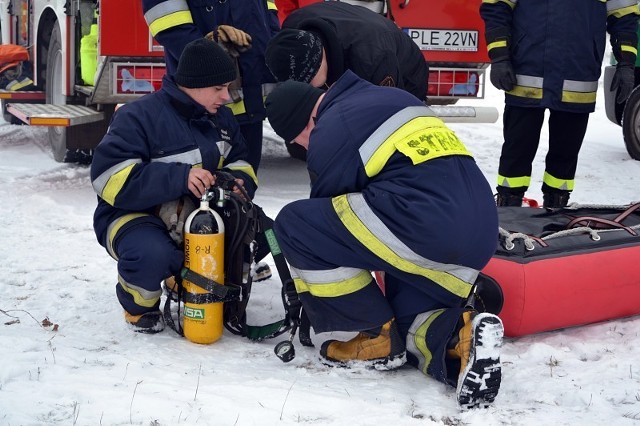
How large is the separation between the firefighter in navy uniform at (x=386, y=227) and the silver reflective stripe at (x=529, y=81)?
1896 millimetres

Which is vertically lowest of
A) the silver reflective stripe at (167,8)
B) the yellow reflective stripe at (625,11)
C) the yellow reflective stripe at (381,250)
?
the yellow reflective stripe at (381,250)

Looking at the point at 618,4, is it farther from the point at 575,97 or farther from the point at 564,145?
the point at 564,145

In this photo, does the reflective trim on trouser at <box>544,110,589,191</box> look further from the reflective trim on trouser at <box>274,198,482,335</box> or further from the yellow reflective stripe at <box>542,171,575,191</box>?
the reflective trim on trouser at <box>274,198,482,335</box>

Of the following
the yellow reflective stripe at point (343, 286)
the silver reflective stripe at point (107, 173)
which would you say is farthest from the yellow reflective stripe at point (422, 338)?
the silver reflective stripe at point (107, 173)

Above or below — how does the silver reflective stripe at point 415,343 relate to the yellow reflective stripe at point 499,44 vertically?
below

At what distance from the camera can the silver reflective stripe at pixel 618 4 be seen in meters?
4.71

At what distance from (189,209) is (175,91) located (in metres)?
0.45

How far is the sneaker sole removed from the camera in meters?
2.62

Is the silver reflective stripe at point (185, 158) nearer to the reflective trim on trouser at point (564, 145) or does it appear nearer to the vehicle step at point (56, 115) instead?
the reflective trim on trouser at point (564, 145)

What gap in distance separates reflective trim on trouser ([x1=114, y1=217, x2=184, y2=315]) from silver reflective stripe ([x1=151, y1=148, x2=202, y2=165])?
0.73 ft

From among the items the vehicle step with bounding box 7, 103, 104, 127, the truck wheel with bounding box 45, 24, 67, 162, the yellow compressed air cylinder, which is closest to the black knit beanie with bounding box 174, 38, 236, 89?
the yellow compressed air cylinder

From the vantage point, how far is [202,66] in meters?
3.39

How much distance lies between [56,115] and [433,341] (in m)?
3.83

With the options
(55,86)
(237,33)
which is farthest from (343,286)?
(55,86)
